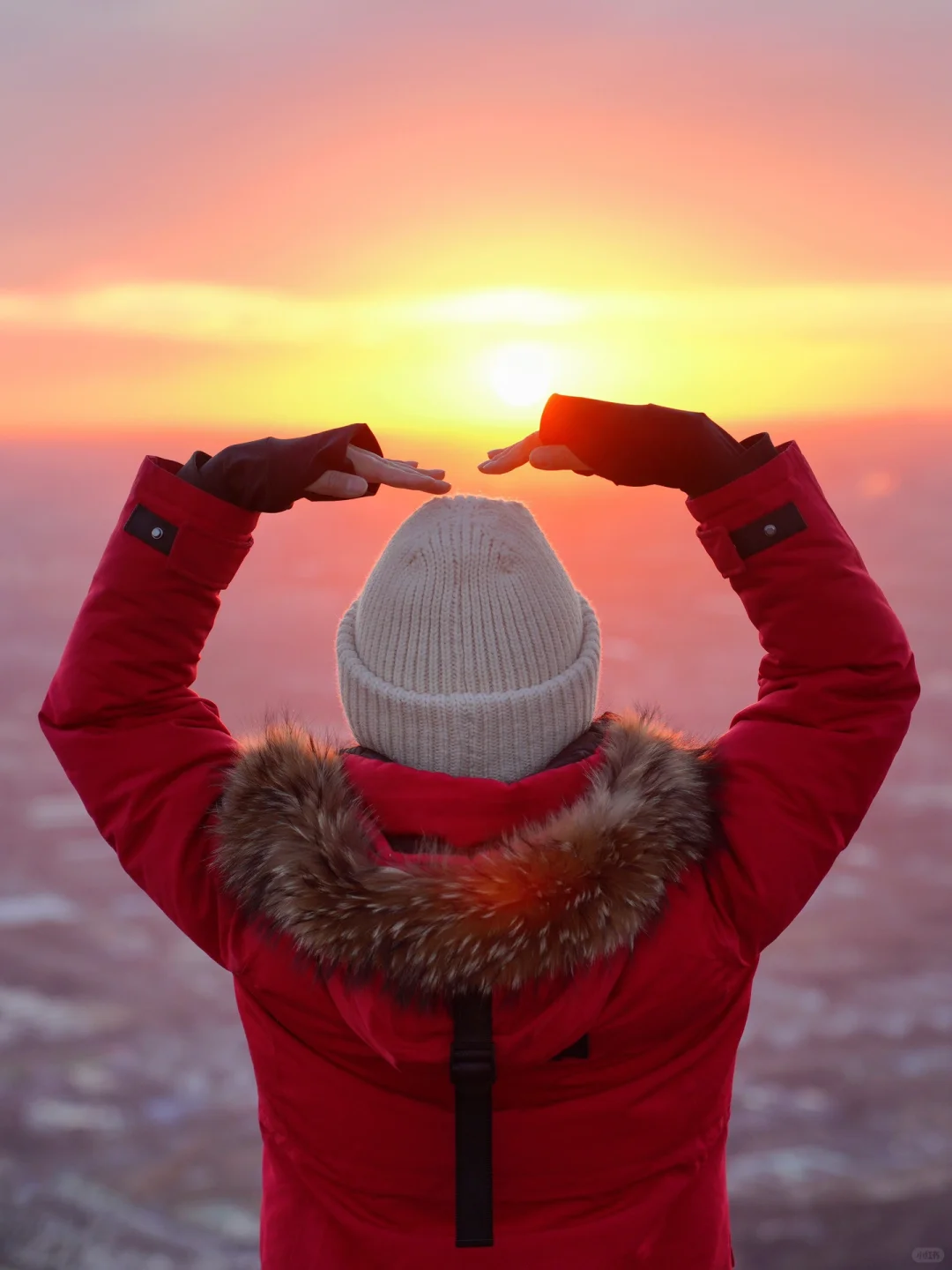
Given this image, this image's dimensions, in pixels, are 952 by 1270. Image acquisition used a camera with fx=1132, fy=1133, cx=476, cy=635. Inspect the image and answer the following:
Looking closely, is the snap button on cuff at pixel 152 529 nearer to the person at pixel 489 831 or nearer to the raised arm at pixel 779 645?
the person at pixel 489 831

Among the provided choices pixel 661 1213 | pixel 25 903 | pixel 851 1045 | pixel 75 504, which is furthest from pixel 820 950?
pixel 75 504

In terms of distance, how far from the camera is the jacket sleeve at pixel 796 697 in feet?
4.21

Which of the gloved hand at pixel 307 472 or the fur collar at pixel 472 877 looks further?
the gloved hand at pixel 307 472

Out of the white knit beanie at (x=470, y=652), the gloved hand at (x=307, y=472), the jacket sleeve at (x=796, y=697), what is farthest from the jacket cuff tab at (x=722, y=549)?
the gloved hand at (x=307, y=472)

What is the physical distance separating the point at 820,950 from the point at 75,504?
55.7 meters

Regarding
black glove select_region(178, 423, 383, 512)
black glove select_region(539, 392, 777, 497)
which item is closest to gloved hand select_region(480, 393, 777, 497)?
black glove select_region(539, 392, 777, 497)

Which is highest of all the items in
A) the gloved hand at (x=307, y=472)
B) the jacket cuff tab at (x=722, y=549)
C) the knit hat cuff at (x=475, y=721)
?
the gloved hand at (x=307, y=472)

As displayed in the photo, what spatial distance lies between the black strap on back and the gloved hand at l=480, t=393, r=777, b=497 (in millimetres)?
660

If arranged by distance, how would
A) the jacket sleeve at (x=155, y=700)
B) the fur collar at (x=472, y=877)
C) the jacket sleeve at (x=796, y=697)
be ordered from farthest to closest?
the jacket sleeve at (x=155, y=700)
the jacket sleeve at (x=796, y=697)
the fur collar at (x=472, y=877)

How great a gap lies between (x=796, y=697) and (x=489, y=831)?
0.42m

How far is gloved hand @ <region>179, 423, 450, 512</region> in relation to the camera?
140cm

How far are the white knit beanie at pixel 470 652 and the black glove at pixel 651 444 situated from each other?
0.43 ft

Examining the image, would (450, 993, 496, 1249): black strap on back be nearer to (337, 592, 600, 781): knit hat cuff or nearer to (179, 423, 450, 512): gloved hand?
(337, 592, 600, 781): knit hat cuff

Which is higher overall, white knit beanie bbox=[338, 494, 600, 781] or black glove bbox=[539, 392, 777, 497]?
black glove bbox=[539, 392, 777, 497]
